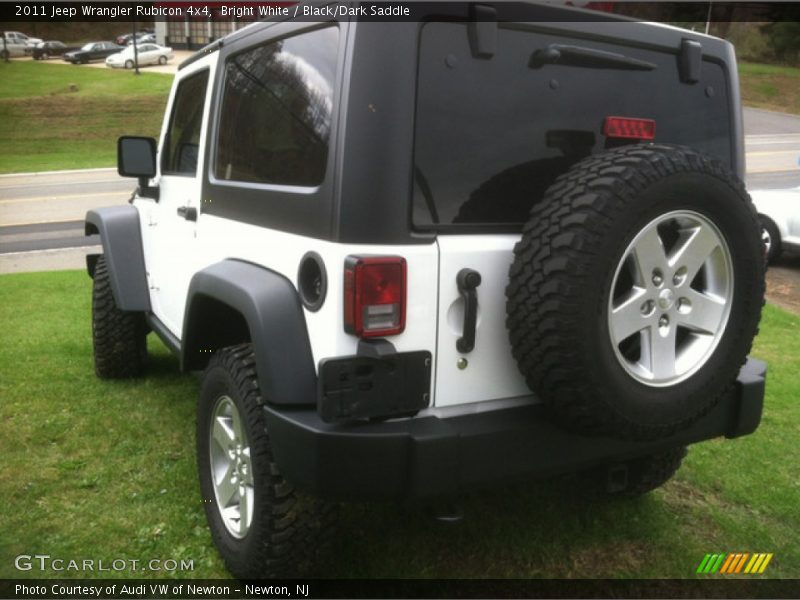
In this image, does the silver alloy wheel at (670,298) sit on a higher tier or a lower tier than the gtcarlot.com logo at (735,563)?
higher

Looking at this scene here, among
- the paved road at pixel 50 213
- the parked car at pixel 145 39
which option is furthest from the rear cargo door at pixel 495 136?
the parked car at pixel 145 39

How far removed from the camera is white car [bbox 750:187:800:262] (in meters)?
9.06

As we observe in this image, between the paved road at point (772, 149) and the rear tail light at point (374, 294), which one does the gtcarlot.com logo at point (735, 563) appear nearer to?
the rear tail light at point (374, 294)

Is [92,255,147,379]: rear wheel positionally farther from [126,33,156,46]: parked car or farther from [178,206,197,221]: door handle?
[126,33,156,46]: parked car

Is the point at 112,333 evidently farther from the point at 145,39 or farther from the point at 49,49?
the point at 145,39

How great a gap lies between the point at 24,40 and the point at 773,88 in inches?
1431

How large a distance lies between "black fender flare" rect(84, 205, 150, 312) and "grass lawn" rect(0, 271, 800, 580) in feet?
2.20

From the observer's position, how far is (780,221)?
913 cm

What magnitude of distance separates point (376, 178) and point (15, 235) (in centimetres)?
1364

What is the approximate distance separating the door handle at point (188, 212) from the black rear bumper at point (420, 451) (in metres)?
1.32

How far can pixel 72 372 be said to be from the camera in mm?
5004

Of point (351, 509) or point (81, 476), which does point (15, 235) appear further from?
point (351, 509)

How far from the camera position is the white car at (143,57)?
128 feet

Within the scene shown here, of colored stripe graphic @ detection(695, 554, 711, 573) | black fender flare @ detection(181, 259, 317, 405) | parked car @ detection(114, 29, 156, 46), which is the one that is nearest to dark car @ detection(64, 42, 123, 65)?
parked car @ detection(114, 29, 156, 46)
